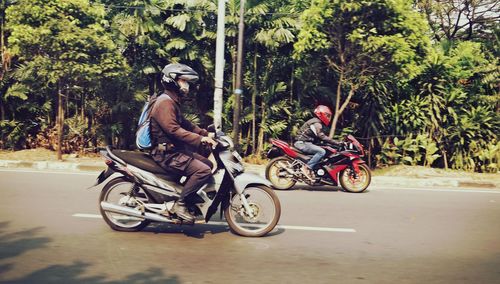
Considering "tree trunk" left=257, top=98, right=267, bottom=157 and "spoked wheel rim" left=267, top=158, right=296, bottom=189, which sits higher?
"tree trunk" left=257, top=98, right=267, bottom=157

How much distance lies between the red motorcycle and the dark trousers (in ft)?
12.8

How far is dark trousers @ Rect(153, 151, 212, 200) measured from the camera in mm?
5191

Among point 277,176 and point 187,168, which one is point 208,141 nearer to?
point 187,168

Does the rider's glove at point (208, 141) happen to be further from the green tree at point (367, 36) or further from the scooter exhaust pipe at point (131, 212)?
the green tree at point (367, 36)

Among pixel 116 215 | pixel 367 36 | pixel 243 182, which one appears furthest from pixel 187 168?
pixel 367 36

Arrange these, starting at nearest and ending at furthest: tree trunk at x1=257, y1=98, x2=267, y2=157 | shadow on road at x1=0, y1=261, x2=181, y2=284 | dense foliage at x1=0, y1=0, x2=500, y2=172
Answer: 1. shadow on road at x1=0, y1=261, x2=181, y2=284
2. dense foliage at x1=0, y1=0, x2=500, y2=172
3. tree trunk at x1=257, y1=98, x2=267, y2=157

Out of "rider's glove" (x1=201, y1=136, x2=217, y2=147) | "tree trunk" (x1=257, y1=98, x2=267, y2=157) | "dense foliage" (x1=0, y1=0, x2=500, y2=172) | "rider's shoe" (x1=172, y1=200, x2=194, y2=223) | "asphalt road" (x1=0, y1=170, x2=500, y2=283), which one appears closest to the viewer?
"asphalt road" (x1=0, y1=170, x2=500, y2=283)

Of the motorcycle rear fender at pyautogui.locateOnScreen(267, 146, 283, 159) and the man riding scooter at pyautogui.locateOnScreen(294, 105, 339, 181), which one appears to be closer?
the man riding scooter at pyautogui.locateOnScreen(294, 105, 339, 181)

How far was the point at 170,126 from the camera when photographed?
514 cm

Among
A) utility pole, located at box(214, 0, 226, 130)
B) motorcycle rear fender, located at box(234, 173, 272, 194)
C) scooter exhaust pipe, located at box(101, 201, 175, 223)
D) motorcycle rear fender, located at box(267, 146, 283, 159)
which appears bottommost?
scooter exhaust pipe, located at box(101, 201, 175, 223)

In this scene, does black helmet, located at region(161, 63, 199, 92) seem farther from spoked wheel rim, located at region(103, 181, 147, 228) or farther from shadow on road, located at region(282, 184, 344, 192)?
shadow on road, located at region(282, 184, 344, 192)

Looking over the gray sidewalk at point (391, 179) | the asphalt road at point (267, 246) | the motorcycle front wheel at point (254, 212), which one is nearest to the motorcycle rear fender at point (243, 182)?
the motorcycle front wheel at point (254, 212)

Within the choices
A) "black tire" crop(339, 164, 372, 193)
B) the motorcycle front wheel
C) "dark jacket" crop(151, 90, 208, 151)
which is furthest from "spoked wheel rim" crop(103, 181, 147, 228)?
"black tire" crop(339, 164, 372, 193)

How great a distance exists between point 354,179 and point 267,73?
4.48m
